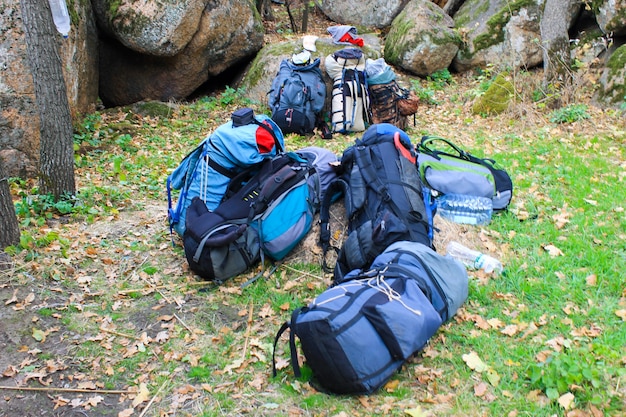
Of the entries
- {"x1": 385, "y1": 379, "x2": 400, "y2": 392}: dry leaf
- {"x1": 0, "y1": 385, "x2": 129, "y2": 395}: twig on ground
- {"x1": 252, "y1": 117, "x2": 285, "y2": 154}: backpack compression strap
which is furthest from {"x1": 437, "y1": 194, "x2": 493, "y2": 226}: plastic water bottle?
{"x1": 0, "y1": 385, "x2": 129, "y2": 395}: twig on ground

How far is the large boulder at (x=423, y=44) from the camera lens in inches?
390

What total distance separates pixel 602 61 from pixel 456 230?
595 centimetres

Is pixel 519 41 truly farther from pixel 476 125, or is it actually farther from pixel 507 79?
pixel 476 125

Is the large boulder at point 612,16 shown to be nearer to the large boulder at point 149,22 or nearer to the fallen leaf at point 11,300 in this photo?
the large boulder at point 149,22

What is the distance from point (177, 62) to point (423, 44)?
446 cm

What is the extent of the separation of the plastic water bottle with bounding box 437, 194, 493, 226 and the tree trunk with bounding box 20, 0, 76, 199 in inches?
144

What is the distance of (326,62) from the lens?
8.33 metres

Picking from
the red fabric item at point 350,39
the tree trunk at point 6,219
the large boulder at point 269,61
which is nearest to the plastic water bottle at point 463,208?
the tree trunk at point 6,219

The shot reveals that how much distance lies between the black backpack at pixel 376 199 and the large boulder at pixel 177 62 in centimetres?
508

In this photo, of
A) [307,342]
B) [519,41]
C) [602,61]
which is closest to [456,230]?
[307,342]

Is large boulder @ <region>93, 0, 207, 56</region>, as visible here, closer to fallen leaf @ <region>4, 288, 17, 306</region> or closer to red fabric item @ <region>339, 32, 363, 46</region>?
red fabric item @ <region>339, 32, 363, 46</region>

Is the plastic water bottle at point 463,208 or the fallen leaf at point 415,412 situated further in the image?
the plastic water bottle at point 463,208

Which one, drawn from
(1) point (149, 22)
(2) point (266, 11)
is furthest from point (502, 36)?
(1) point (149, 22)

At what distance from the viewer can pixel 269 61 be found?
30.1ft
